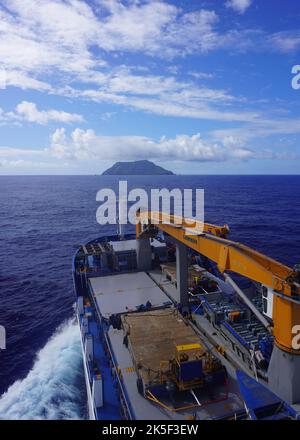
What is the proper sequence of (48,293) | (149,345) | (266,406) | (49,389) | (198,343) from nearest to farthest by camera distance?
1. (266,406)
2. (198,343)
3. (149,345)
4. (49,389)
5. (48,293)

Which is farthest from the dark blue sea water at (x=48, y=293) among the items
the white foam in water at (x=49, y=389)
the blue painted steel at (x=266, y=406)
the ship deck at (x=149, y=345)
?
the blue painted steel at (x=266, y=406)

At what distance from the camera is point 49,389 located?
24547 millimetres

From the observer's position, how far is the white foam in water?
2259 centimetres

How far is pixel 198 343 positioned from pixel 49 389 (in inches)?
537

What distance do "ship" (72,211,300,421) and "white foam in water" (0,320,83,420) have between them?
414 centimetres

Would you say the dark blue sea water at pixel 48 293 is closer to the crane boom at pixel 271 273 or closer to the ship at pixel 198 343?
the ship at pixel 198 343

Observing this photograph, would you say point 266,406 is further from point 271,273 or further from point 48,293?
point 48,293

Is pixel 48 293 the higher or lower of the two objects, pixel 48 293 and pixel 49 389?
the higher

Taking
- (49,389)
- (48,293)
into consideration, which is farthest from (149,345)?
(48,293)

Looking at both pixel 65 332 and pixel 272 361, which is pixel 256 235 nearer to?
pixel 65 332

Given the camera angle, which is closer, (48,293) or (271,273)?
(271,273)

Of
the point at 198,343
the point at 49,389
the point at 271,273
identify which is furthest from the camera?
the point at 49,389

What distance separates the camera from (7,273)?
4959cm

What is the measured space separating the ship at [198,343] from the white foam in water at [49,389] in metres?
4.14
